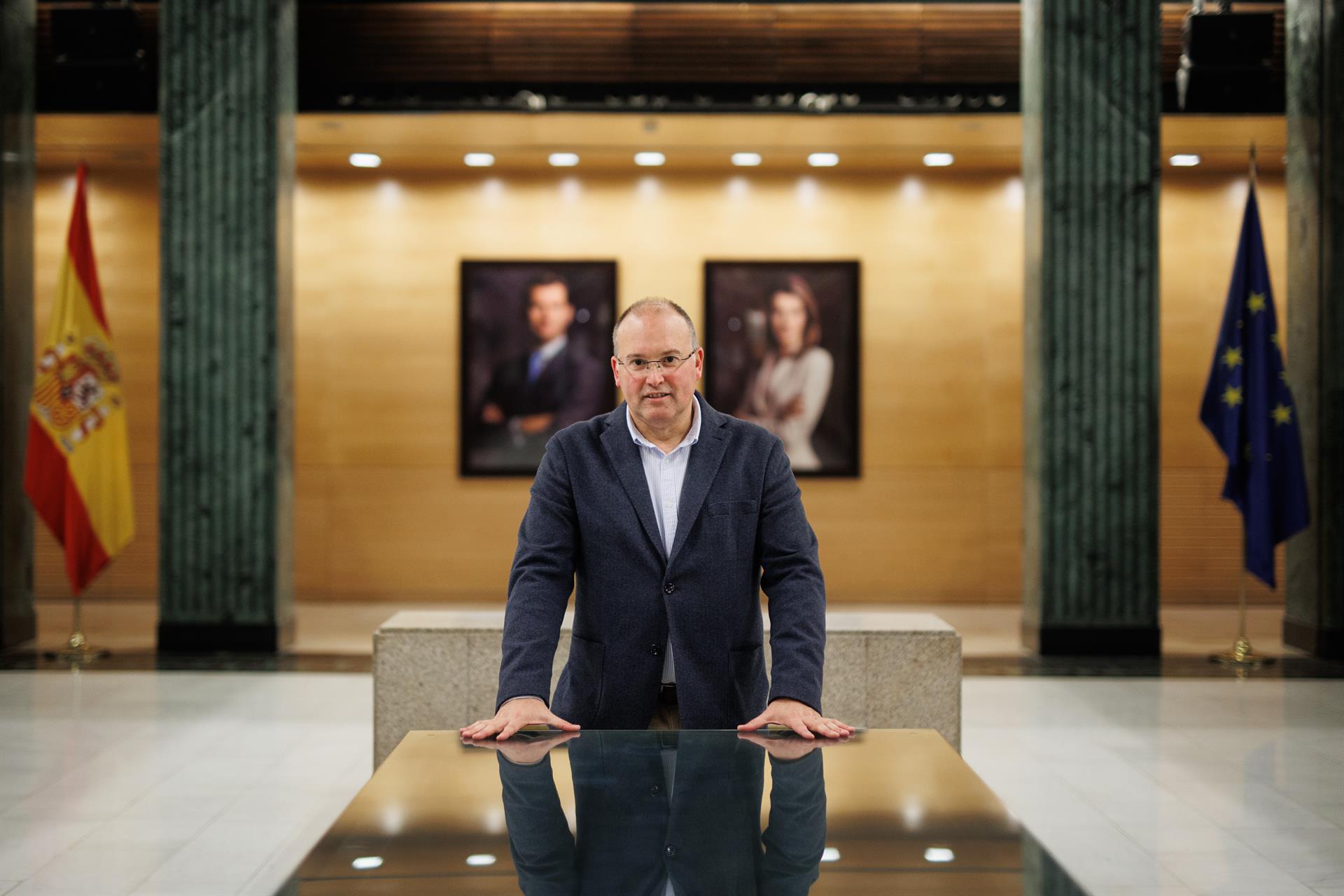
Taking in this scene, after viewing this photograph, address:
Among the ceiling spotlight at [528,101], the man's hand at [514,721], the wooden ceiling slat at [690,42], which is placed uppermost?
the wooden ceiling slat at [690,42]

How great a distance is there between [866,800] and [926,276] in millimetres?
10449

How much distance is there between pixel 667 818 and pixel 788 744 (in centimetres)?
62

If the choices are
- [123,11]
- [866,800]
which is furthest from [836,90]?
[866,800]

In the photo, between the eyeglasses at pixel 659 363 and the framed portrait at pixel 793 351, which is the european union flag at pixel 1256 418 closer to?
the framed portrait at pixel 793 351

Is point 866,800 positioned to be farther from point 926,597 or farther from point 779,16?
point 926,597

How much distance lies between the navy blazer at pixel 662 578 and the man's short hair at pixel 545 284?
8984 mm

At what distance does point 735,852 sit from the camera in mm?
1868

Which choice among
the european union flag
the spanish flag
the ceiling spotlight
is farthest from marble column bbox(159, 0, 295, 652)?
the european union flag

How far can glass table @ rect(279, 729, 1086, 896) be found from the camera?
1.72 meters

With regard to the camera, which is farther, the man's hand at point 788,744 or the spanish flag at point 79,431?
the spanish flag at point 79,431

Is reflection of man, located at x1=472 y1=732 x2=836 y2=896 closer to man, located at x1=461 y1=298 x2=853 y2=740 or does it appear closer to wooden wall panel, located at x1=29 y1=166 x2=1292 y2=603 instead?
man, located at x1=461 y1=298 x2=853 y2=740

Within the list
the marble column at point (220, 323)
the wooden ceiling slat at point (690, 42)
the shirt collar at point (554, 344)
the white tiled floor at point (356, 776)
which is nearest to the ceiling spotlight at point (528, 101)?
the wooden ceiling slat at point (690, 42)

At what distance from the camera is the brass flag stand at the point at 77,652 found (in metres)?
8.60

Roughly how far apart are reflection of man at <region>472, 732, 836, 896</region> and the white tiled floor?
222 cm
